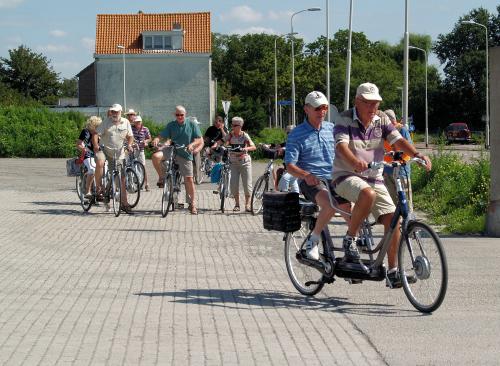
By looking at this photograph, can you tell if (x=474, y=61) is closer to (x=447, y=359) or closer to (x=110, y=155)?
(x=110, y=155)

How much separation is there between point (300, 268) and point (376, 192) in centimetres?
132

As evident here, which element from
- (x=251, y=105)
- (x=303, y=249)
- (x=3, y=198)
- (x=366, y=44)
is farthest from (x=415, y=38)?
(x=303, y=249)

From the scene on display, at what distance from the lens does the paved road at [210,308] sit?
21.5 ft

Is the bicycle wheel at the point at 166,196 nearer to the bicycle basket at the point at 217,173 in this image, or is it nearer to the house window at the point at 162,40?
the bicycle basket at the point at 217,173

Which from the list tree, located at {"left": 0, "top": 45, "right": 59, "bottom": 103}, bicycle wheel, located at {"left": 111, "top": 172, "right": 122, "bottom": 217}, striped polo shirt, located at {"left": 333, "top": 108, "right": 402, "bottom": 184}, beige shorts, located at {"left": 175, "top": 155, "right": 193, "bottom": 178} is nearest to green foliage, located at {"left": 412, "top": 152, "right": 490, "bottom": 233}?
beige shorts, located at {"left": 175, "top": 155, "right": 193, "bottom": 178}

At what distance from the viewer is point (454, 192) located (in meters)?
18.8

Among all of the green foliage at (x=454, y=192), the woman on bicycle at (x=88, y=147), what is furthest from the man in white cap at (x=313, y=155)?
the woman on bicycle at (x=88, y=147)

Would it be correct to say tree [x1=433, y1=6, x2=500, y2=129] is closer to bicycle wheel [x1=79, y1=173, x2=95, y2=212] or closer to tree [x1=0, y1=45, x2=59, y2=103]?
tree [x1=0, y1=45, x2=59, y2=103]

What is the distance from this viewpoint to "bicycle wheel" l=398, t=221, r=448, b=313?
25.3 ft

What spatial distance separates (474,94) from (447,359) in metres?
93.0

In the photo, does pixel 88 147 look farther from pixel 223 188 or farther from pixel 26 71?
pixel 26 71

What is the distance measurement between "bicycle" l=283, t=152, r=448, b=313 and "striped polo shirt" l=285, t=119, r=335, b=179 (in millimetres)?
339

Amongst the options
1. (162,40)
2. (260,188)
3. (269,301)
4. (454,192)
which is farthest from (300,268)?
(162,40)

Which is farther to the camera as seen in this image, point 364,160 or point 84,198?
point 84,198
